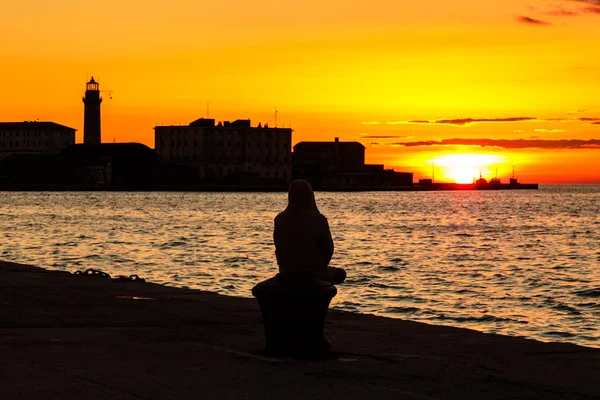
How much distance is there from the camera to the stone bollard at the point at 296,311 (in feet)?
36.4

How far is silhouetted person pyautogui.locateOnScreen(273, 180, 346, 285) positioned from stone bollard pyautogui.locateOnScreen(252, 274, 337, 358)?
213 millimetres

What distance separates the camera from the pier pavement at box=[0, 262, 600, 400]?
9.41 meters

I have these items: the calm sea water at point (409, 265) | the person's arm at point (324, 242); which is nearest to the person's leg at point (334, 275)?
the person's arm at point (324, 242)

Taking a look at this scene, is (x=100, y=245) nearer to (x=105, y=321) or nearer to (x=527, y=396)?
(x=105, y=321)

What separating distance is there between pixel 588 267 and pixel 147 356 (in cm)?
3765

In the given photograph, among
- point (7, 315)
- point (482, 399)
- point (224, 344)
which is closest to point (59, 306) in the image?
point (7, 315)

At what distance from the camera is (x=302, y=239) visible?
11383 millimetres

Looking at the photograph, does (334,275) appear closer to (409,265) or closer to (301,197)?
(301,197)

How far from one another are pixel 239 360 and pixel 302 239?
1.47m

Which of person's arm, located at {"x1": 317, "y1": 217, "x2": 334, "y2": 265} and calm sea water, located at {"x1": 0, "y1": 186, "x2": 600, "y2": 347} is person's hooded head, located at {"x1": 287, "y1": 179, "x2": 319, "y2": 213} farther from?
calm sea water, located at {"x1": 0, "y1": 186, "x2": 600, "y2": 347}

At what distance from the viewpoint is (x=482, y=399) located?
30.2 ft

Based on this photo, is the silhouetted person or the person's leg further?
the person's leg

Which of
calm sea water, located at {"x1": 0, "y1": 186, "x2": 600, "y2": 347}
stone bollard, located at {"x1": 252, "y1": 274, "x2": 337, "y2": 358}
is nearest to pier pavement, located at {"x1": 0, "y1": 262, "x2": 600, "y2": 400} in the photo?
stone bollard, located at {"x1": 252, "y1": 274, "x2": 337, "y2": 358}

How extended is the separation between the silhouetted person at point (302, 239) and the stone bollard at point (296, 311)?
21 cm
